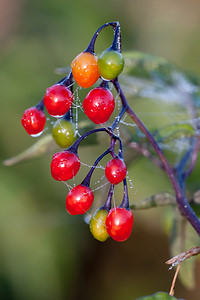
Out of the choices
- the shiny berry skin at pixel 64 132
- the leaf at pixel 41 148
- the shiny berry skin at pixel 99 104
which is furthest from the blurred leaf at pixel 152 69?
the shiny berry skin at pixel 99 104

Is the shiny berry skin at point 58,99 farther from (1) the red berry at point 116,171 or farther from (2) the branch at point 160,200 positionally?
(2) the branch at point 160,200

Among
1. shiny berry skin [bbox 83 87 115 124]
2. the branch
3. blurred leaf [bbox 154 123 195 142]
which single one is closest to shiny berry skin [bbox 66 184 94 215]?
shiny berry skin [bbox 83 87 115 124]

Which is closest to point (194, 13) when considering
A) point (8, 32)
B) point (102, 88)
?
point (8, 32)

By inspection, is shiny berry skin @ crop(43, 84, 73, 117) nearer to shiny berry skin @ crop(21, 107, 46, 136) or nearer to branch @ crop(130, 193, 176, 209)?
shiny berry skin @ crop(21, 107, 46, 136)

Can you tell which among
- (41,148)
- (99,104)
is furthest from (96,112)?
(41,148)

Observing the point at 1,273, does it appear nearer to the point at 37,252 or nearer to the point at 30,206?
Answer: the point at 37,252

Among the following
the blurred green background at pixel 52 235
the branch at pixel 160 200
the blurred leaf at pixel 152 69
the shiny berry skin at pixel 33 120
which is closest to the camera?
the shiny berry skin at pixel 33 120
